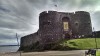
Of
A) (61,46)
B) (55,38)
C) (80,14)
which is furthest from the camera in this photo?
(80,14)

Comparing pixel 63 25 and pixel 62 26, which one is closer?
pixel 62 26

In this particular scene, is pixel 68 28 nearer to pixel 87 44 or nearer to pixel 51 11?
pixel 51 11

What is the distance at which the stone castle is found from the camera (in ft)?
206

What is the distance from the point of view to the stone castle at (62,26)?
6275cm

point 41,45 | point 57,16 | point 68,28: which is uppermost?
point 57,16

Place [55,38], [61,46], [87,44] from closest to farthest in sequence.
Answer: [87,44] < [61,46] < [55,38]

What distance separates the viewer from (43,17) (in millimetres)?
63688

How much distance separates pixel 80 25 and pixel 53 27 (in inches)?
409

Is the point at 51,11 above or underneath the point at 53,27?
above

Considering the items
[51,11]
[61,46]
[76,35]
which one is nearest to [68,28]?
[76,35]

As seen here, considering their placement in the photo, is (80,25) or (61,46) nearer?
(61,46)

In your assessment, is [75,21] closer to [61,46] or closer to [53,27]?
[53,27]

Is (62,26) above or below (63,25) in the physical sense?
below

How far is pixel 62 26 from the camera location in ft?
214
